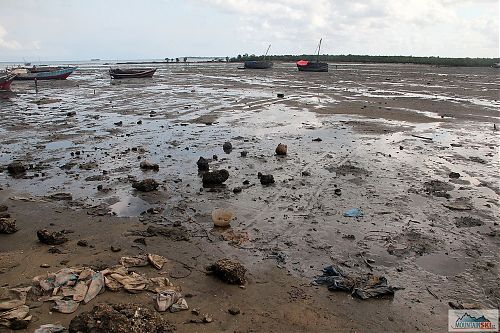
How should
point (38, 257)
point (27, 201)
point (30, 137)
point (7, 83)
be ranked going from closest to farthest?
point (38, 257) → point (27, 201) → point (30, 137) → point (7, 83)

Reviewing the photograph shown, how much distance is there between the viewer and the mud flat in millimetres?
5227

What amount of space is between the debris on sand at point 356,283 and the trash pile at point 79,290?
85.3 inches

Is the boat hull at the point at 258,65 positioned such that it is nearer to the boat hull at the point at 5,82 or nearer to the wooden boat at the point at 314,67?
the wooden boat at the point at 314,67

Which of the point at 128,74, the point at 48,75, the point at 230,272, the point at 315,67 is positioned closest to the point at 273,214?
the point at 230,272

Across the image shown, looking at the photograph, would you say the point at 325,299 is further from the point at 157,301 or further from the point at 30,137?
the point at 30,137

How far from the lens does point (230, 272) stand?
5574 mm

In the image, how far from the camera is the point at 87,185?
9.63m

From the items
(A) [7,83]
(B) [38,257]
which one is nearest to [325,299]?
(B) [38,257]

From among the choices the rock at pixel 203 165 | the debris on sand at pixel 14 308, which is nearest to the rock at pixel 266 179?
the rock at pixel 203 165

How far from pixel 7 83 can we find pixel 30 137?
23042 mm

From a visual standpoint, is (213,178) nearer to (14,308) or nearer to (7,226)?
(7,226)

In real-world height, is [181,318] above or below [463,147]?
below

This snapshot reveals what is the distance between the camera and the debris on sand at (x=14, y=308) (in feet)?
14.6

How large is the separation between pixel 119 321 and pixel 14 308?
1.57m
